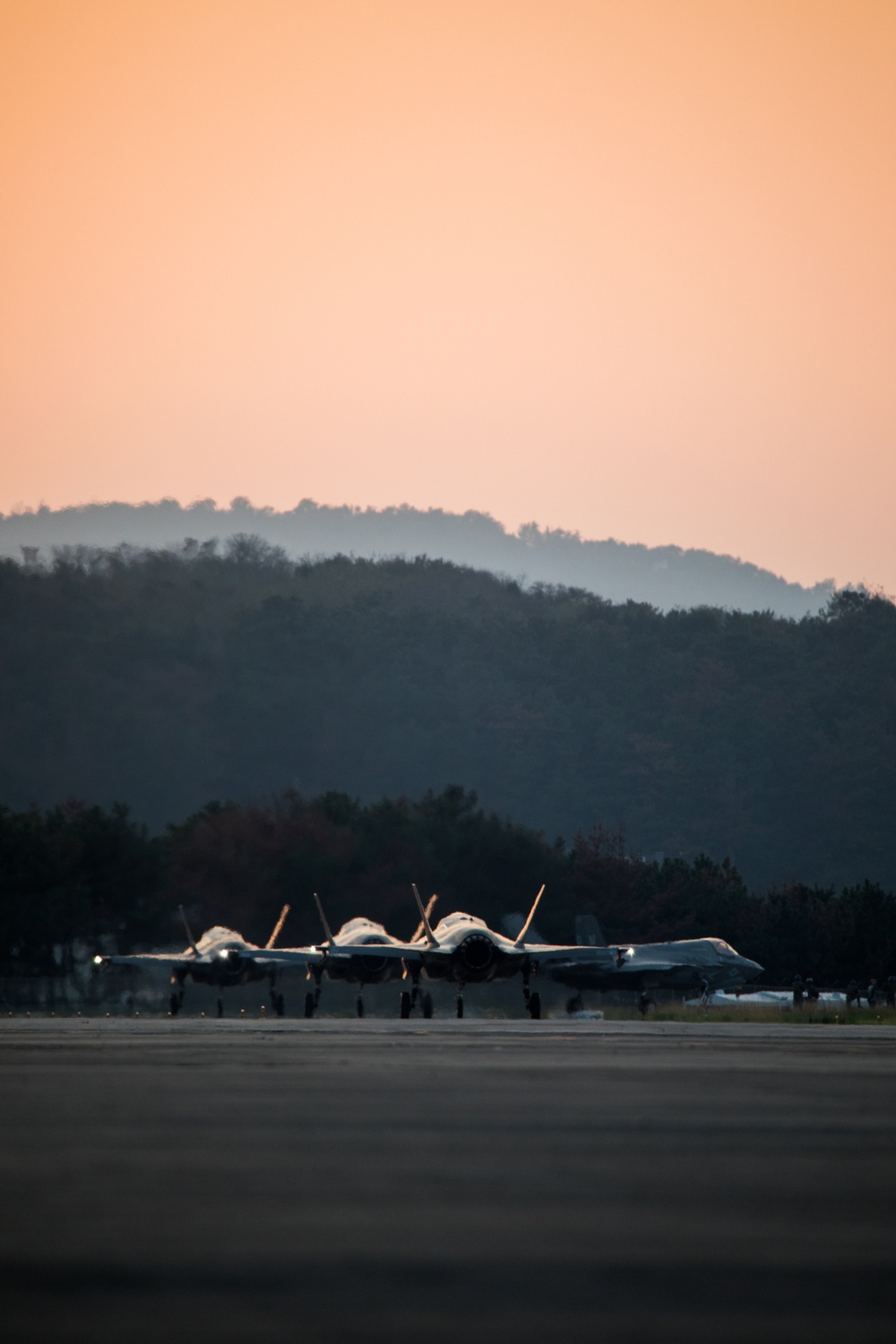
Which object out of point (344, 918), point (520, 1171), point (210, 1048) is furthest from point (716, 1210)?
point (344, 918)

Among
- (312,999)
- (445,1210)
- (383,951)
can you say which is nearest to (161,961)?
(312,999)

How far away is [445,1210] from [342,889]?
85.7m

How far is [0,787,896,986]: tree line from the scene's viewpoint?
82.7 meters

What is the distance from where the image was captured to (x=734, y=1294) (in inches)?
225

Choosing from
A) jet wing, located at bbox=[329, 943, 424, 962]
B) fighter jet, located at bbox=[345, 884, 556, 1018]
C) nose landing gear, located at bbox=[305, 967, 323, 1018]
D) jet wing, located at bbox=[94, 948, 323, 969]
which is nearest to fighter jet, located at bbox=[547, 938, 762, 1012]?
jet wing, located at bbox=[94, 948, 323, 969]

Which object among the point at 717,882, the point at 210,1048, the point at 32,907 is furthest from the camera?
the point at 717,882

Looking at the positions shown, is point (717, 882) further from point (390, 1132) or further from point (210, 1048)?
point (390, 1132)

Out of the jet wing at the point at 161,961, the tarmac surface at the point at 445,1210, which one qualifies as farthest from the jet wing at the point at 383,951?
the tarmac surface at the point at 445,1210

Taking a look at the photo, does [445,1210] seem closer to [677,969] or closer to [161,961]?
[161,961]

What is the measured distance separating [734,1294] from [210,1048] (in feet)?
56.8

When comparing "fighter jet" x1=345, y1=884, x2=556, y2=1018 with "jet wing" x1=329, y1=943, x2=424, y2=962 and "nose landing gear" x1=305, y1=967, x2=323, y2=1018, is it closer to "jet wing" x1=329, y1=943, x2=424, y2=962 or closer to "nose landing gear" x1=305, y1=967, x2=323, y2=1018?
"jet wing" x1=329, y1=943, x2=424, y2=962

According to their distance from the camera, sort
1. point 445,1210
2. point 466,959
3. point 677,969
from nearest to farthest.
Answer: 1. point 445,1210
2. point 466,959
3. point 677,969

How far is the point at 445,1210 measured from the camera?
285 inches

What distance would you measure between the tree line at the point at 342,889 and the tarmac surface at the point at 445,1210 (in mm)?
69792
